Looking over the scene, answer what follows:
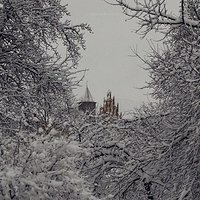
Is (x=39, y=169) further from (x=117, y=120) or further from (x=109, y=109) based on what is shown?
(x=109, y=109)

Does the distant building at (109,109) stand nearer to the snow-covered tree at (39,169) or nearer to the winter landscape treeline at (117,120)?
the winter landscape treeline at (117,120)

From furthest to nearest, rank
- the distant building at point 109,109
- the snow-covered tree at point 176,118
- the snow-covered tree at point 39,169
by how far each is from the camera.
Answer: the distant building at point 109,109 → the snow-covered tree at point 176,118 → the snow-covered tree at point 39,169

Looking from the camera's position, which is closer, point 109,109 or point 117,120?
point 117,120

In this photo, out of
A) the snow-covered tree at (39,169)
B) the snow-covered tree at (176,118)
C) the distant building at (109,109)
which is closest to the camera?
the snow-covered tree at (39,169)

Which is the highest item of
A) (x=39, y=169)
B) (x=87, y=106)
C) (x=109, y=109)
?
(x=87, y=106)

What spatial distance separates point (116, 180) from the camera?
28.0 feet

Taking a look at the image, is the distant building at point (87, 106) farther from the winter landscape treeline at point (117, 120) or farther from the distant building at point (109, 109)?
the winter landscape treeline at point (117, 120)

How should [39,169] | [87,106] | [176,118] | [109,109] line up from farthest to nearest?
[87,106]
[109,109]
[176,118]
[39,169]

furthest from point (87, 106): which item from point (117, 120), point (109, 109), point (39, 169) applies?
point (39, 169)

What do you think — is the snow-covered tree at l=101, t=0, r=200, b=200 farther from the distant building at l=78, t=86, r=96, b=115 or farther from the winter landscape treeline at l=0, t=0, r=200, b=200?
the distant building at l=78, t=86, r=96, b=115

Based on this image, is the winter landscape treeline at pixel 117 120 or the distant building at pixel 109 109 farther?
the distant building at pixel 109 109

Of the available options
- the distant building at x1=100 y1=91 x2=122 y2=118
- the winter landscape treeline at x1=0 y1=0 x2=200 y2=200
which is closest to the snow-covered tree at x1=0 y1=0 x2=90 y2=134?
the winter landscape treeline at x1=0 y1=0 x2=200 y2=200

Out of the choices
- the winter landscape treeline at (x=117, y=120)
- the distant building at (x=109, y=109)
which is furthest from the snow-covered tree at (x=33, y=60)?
the distant building at (x=109, y=109)

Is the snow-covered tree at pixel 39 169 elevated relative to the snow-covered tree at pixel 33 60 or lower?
lower
